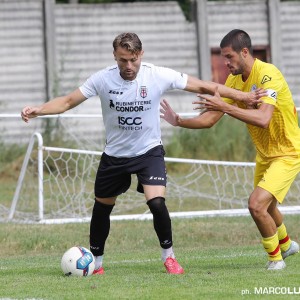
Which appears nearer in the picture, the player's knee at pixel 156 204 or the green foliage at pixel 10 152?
the player's knee at pixel 156 204

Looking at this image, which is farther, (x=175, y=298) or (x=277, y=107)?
(x=277, y=107)

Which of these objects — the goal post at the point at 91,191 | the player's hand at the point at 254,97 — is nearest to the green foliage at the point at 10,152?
the goal post at the point at 91,191

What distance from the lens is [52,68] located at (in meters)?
19.8

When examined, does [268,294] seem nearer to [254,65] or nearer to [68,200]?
[254,65]

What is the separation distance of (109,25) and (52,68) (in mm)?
1470

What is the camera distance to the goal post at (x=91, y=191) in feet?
48.3

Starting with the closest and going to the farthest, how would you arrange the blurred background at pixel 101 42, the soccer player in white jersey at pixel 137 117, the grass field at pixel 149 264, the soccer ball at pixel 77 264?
the grass field at pixel 149 264 < the soccer player in white jersey at pixel 137 117 < the soccer ball at pixel 77 264 < the blurred background at pixel 101 42

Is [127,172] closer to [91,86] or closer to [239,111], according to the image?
[91,86]

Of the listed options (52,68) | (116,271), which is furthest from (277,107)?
(52,68)

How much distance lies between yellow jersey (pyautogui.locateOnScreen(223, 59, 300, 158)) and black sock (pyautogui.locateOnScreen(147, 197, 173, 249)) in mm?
1147

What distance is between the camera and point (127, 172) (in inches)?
375

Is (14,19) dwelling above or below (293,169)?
above

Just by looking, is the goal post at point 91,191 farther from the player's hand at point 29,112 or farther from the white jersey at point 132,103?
the white jersey at point 132,103

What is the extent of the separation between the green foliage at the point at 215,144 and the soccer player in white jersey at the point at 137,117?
29.9 ft
